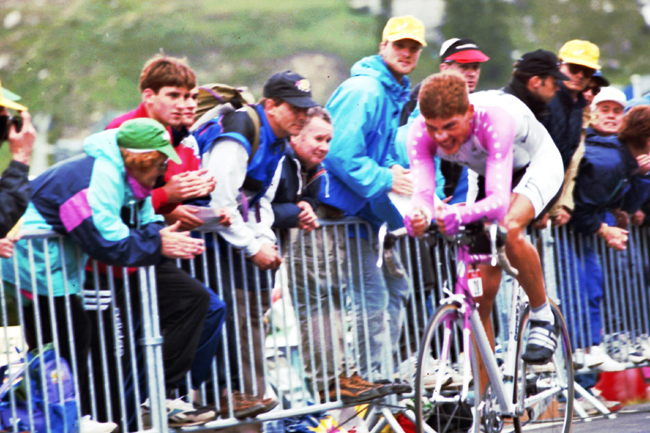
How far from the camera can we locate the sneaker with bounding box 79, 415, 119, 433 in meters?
4.91

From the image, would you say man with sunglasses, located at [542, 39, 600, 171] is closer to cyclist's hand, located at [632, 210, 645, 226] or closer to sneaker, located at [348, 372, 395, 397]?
cyclist's hand, located at [632, 210, 645, 226]

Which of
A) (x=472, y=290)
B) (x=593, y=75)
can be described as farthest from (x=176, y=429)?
(x=593, y=75)

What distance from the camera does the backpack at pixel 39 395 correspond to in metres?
4.76

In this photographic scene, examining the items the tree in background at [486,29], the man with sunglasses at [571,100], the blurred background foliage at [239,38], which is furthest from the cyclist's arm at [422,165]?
the tree in background at [486,29]

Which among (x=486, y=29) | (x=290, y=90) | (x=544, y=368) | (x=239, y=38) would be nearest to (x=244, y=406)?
(x=544, y=368)

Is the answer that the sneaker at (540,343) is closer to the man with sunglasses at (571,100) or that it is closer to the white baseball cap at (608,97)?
the man with sunglasses at (571,100)

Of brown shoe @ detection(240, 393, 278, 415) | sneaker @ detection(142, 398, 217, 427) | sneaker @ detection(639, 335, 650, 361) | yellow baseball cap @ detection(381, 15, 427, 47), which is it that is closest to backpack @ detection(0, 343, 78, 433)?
sneaker @ detection(142, 398, 217, 427)

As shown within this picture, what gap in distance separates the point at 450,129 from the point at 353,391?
85.1 inches

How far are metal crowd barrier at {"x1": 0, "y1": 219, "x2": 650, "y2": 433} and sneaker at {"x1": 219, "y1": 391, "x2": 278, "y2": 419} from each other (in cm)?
4

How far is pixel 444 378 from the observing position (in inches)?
182

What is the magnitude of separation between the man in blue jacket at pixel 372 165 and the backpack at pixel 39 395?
216 cm

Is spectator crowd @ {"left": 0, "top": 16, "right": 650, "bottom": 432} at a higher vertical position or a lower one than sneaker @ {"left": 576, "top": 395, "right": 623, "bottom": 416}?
higher

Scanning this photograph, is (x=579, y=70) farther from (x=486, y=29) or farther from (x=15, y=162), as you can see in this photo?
(x=486, y=29)

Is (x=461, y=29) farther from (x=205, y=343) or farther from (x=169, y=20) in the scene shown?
(x=205, y=343)
